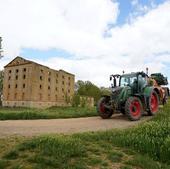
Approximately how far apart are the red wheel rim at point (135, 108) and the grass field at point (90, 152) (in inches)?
281

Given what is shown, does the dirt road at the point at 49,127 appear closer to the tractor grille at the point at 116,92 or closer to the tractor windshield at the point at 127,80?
the tractor grille at the point at 116,92

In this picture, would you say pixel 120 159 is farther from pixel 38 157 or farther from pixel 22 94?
pixel 22 94

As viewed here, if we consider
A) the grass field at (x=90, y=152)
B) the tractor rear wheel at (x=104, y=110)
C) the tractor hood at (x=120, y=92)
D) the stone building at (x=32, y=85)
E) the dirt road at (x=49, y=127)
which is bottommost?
the grass field at (x=90, y=152)

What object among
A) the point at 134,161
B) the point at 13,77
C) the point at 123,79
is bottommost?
the point at 134,161

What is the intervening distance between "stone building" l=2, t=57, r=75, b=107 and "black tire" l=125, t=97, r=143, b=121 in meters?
67.1

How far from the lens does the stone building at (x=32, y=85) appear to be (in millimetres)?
91375

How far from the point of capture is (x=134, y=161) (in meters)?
9.45

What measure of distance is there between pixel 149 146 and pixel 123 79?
11.6 meters

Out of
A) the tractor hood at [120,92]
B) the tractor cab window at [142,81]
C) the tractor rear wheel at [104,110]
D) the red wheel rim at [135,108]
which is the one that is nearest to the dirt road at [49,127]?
the red wheel rim at [135,108]

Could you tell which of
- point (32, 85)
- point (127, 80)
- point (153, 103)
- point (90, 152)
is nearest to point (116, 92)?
point (127, 80)

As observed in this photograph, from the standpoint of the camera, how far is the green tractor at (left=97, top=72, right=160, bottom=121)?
1970cm

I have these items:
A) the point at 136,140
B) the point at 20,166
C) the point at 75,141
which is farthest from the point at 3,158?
the point at 136,140

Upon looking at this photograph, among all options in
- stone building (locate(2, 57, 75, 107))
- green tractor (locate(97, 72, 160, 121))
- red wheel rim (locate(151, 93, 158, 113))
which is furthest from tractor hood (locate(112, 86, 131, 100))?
stone building (locate(2, 57, 75, 107))

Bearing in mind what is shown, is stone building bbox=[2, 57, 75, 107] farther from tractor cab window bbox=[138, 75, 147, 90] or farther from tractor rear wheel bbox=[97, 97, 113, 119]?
tractor rear wheel bbox=[97, 97, 113, 119]
